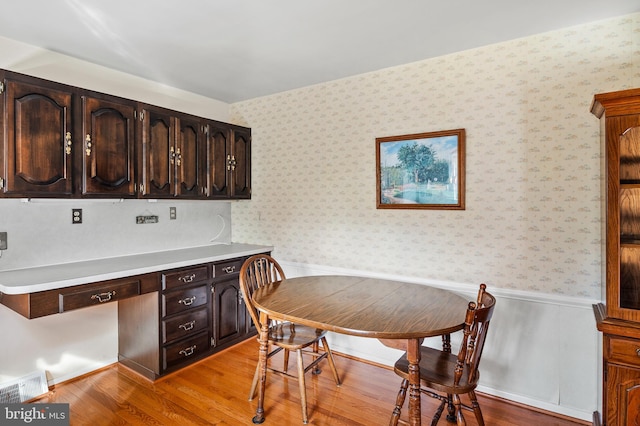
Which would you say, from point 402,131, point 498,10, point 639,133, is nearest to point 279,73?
point 402,131

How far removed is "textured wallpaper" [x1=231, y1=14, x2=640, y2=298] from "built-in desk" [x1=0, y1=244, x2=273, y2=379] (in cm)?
80

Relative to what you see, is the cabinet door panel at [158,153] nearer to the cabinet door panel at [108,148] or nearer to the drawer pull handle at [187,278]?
the cabinet door panel at [108,148]

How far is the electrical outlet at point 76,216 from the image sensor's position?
263 centimetres

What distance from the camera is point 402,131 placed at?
280cm

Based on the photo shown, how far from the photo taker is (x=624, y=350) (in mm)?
1653

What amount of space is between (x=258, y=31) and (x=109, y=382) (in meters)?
2.78

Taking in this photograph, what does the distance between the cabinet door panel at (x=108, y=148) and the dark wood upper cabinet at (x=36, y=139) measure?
105 mm

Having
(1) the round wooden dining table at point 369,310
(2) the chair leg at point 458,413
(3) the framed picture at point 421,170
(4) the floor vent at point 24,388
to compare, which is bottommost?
(4) the floor vent at point 24,388

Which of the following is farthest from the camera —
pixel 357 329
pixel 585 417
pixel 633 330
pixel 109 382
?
pixel 109 382

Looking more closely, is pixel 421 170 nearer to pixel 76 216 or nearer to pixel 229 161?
pixel 229 161

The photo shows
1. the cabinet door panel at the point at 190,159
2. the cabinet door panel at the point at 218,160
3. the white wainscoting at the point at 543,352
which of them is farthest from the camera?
the cabinet door panel at the point at 218,160

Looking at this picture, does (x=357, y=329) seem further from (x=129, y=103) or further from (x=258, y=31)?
(x=129, y=103)

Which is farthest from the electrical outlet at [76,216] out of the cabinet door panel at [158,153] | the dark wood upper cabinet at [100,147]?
the cabinet door panel at [158,153]

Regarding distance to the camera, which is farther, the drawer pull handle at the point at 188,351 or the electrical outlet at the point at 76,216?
the drawer pull handle at the point at 188,351
